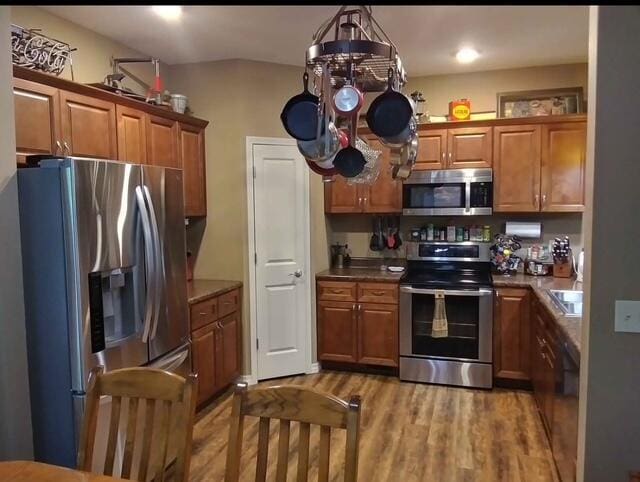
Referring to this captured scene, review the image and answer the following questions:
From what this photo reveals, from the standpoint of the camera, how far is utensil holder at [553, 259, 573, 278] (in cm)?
395

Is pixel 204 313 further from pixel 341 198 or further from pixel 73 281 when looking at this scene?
pixel 341 198

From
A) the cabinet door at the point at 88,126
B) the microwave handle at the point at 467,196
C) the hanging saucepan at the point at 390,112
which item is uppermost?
the cabinet door at the point at 88,126

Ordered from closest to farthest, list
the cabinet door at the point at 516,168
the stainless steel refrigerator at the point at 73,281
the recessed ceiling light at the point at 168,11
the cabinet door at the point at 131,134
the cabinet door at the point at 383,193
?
1. the stainless steel refrigerator at the point at 73,281
2. the recessed ceiling light at the point at 168,11
3. the cabinet door at the point at 131,134
4. the cabinet door at the point at 516,168
5. the cabinet door at the point at 383,193

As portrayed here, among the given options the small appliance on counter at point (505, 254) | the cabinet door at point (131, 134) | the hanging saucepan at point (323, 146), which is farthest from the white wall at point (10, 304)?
the small appliance on counter at point (505, 254)

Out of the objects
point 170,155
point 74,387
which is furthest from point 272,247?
point 74,387

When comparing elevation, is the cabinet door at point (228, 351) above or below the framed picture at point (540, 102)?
below

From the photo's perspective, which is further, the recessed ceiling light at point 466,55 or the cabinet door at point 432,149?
the cabinet door at point 432,149

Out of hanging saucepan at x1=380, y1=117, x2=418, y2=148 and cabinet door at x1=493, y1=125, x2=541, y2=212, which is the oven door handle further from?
hanging saucepan at x1=380, y1=117, x2=418, y2=148

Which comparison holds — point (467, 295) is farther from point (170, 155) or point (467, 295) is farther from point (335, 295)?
point (170, 155)

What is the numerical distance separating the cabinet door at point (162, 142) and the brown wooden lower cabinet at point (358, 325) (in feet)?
5.52

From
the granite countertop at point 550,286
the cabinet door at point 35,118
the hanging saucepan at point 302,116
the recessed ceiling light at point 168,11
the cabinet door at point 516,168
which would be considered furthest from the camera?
the cabinet door at point 516,168

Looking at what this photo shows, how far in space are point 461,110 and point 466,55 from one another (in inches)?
20.1

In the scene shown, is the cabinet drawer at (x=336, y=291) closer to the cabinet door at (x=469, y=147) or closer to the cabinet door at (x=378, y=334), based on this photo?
the cabinet door at (x=378, y=334)

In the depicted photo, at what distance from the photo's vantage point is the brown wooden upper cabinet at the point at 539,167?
3.83 metres
